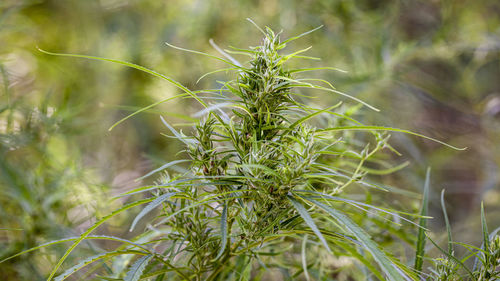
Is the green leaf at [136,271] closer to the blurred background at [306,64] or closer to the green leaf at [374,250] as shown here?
the green leaf at [374,250]

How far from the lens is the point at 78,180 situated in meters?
0.52

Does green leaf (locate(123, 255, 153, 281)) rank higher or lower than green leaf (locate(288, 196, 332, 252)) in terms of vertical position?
lower

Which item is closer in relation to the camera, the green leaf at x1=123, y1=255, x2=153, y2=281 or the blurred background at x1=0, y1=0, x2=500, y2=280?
the green leaf at x1=123, y1=255, x2=153, y2=281

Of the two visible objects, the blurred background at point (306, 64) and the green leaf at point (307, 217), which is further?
→ the blurred background at point (306, 64)

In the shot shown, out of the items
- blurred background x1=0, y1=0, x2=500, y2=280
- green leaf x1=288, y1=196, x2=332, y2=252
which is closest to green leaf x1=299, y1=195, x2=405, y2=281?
green leaf x1=288, y1=196, x2=332, y2=252

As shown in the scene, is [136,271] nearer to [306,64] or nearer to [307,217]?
[307,217]

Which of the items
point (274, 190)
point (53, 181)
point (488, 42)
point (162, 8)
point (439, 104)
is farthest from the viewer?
point (162, 8)

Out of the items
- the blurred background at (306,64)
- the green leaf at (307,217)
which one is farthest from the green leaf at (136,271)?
the blurred background at (306,64)

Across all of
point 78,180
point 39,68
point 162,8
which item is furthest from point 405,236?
point 162,8

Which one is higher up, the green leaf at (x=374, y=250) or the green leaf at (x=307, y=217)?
the green leaf at (x=307, y=217)

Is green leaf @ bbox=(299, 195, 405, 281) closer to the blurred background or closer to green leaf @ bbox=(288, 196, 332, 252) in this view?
green leaf @ bbox=(288, 196, 332, 252)

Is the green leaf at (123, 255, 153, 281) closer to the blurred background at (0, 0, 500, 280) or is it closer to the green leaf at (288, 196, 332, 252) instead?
the green leaf at (288, 196, 332, 252)

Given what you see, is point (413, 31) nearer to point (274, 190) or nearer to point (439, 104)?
point (439, 104)

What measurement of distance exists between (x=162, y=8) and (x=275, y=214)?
45.5 inches
